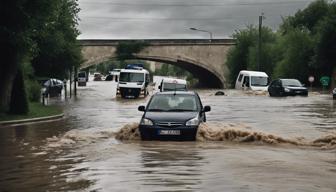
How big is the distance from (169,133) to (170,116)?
52 cm

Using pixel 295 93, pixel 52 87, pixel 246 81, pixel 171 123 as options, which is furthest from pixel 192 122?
pixel 246 81

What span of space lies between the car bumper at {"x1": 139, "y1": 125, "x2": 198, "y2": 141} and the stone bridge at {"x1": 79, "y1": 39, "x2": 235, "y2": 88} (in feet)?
222

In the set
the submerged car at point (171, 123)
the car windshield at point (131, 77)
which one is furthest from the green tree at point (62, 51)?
the submerged car at point (171, 123)

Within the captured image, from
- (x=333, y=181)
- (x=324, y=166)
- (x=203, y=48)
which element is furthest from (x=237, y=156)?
(x=203, y=48)

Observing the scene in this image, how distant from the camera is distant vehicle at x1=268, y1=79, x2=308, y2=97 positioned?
44.6 meters

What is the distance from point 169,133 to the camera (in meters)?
16.0

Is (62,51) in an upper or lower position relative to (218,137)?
upper


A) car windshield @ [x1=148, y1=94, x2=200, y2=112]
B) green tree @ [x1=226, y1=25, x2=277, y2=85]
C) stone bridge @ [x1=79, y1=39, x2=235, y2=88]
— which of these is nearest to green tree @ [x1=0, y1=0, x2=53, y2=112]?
car windshield @ [x1=148, y1=94, x2=200, y2=112]

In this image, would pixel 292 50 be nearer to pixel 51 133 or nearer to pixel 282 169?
pixel 51 133

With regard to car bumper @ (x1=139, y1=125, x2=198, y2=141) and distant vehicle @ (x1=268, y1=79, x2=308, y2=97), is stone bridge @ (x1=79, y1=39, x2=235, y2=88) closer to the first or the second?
distant vehicle @ (x1=268, y1=79, x2=308, y2=97)

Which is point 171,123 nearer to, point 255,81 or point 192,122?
point 192,122

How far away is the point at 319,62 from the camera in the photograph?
2292 inches

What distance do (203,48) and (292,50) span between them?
2180 centimetres

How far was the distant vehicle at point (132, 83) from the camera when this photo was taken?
156 ft
